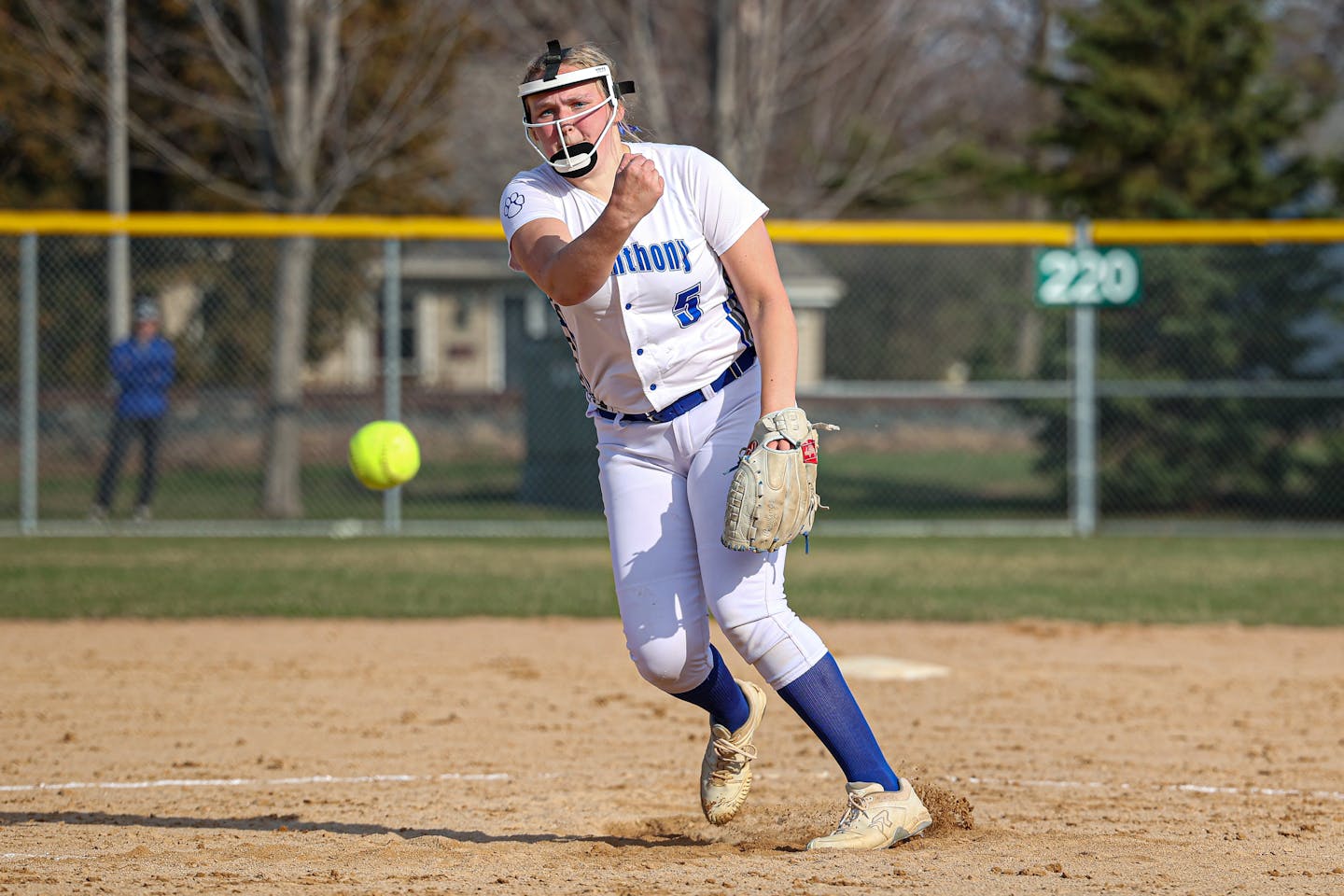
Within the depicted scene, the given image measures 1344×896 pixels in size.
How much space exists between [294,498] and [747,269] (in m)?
9.99

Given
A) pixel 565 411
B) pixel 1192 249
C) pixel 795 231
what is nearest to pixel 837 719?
pixel 795 231

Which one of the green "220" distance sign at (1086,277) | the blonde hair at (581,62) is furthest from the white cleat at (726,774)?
the green "220" distance sign at (1086,277)

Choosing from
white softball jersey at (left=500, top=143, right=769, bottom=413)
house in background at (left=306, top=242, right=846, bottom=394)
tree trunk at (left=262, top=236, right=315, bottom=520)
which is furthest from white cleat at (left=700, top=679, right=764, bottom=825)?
house in background at (left=306, top=242, right=846, bottom=394)

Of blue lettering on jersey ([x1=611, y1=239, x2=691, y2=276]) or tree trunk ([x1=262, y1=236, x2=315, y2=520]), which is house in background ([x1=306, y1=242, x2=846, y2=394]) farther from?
blue lettering on jersey ([x1=611, y1=239, x2=691, y2=276])

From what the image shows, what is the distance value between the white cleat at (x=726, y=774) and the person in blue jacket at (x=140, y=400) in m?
9.00

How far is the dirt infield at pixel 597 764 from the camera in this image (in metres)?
3.53

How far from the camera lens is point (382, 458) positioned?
4.91m

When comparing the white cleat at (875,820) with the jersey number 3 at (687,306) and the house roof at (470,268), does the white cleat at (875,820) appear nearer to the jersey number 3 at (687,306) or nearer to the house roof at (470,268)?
the jersey number 3 at (687,306)

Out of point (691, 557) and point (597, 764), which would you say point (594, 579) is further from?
point (691, 557)

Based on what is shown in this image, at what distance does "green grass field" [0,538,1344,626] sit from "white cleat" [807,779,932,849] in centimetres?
453

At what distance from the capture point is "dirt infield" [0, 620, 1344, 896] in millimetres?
3529

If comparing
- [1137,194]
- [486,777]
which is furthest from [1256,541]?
[486,777]

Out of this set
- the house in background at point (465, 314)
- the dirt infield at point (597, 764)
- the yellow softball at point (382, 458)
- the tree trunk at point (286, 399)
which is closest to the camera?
the dirt infield at point (597, 764)

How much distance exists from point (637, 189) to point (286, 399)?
10193 millimetres
